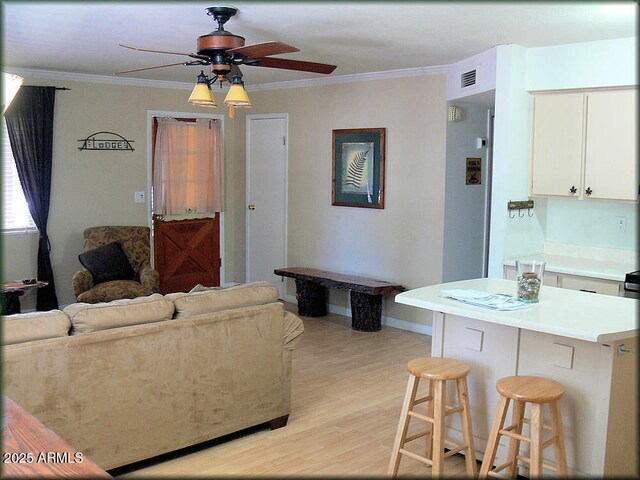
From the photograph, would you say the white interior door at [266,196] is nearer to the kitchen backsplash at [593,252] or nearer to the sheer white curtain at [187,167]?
the sheer white curtain at [187,167]

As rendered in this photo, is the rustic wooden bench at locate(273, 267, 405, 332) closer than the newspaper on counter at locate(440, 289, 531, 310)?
No

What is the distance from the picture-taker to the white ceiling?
3738 mm

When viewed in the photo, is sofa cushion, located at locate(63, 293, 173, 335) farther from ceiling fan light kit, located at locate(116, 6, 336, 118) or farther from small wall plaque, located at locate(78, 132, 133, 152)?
small wall plaque, located at locate(78, 132, 133, 152)

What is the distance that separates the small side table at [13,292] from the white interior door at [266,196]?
261cm

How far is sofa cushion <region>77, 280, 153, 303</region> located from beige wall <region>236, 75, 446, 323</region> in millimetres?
1928

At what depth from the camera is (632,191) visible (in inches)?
179

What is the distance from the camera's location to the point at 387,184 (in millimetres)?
6473

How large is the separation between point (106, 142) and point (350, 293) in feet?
10.0

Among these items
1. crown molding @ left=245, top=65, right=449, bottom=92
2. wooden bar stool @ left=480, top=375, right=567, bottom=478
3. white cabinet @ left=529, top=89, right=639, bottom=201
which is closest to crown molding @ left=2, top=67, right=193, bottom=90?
crown molding @ left=245, top=65, right=449, bottom=92

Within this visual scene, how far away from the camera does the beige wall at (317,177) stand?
6199mm

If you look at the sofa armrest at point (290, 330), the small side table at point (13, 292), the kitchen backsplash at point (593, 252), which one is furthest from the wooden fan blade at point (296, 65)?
the small side table at point (13, 292)

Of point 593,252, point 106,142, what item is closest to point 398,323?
point 593,252

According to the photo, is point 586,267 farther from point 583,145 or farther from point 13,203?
point 13,203

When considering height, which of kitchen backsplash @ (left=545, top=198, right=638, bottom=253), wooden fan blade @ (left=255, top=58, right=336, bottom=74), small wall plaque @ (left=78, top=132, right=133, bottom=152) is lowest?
kitchen backsplash @ (left=545, top=198, right=638, bottom=253)
